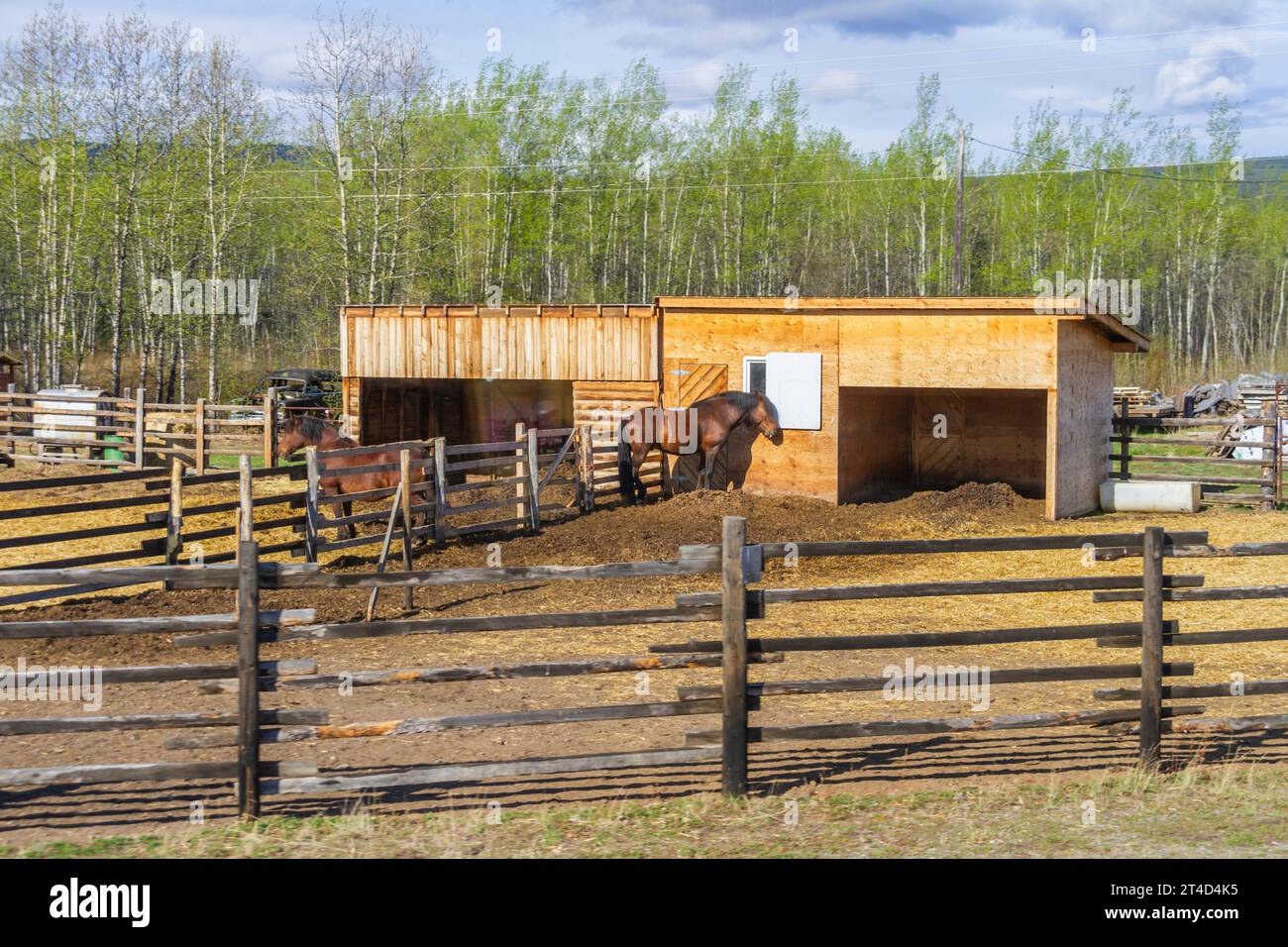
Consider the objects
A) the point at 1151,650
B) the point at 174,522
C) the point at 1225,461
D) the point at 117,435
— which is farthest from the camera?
the point at 117,435

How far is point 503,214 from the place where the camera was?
43.3m

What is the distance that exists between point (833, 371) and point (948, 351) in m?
2.01

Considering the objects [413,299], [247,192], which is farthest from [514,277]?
[247,192]

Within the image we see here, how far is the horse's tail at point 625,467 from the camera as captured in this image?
20.9 metres

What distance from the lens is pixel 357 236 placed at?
33469mm

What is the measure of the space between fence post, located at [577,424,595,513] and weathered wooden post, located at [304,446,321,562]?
5.75 meters

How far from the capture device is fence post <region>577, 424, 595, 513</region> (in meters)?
19.6

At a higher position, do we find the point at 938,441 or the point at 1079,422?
the point at 1079,422

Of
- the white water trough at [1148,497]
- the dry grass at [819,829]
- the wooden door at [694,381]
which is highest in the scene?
the wooden door at [694,381]

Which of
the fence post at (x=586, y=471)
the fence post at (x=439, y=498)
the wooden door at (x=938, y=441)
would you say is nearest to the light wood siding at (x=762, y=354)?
the fence post at (x=586, y=471)

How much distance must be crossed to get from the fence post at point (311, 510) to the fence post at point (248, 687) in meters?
8.13

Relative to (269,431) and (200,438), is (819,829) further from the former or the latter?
(200,438)

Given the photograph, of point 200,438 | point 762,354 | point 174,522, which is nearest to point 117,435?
point 200,438

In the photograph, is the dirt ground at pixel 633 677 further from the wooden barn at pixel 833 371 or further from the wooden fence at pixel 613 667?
the wooden barn at pixel 833 371
